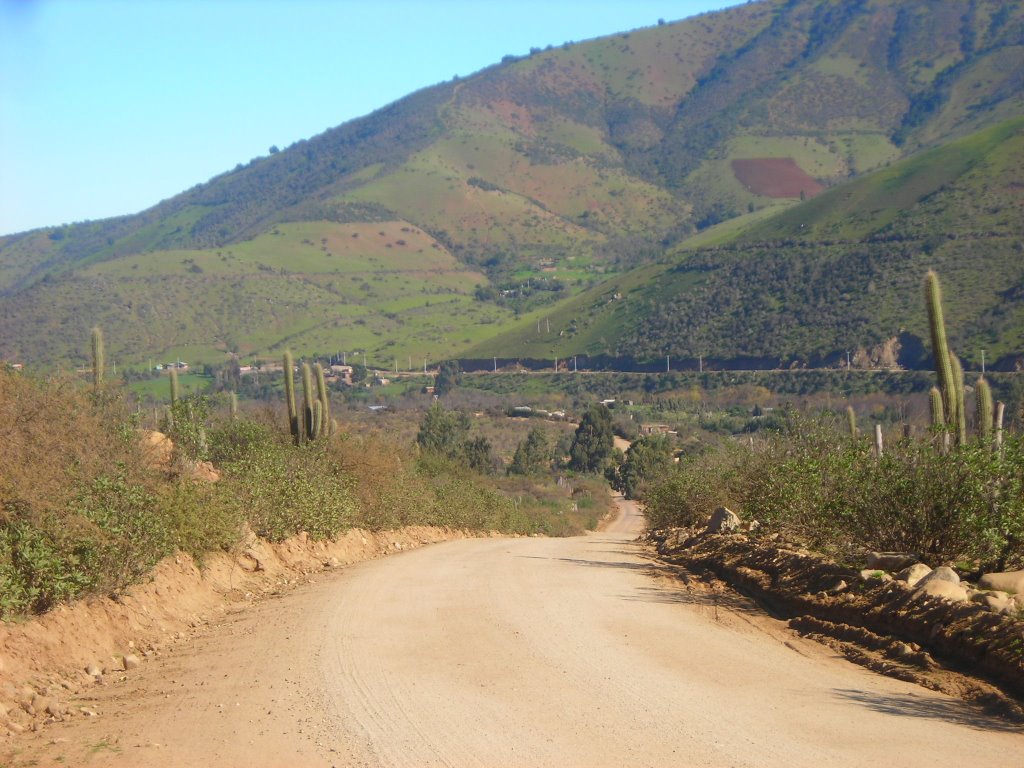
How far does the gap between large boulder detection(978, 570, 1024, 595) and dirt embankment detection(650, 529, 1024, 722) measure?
0.69 metres

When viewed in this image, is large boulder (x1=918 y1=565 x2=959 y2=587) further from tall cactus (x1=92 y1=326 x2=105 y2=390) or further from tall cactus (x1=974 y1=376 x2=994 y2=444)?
tall cactus (x1=92 y1=326 x2=105 y2=390)

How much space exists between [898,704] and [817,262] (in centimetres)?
8755

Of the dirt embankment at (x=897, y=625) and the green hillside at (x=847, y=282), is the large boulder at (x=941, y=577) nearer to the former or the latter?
the dirt embankment at (x=897, y=625)

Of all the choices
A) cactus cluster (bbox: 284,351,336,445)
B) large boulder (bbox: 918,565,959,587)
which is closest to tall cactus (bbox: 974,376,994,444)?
large boulder (bbox: 918,565,959,587)

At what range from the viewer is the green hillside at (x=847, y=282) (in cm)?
6975

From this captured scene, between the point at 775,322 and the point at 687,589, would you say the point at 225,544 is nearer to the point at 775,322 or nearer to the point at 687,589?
the point at 687,589

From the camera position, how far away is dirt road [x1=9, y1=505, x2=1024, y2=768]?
7508 millimetres

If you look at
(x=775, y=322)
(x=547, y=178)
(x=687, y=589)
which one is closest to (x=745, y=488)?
(x=687, y=589)

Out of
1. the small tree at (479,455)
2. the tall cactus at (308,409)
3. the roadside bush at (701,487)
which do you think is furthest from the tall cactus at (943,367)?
the small tree at (479,455)

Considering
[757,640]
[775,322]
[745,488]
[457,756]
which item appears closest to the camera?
[457,756]

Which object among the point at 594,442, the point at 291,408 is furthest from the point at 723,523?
the point at 594,442

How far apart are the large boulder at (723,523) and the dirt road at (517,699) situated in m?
6.63

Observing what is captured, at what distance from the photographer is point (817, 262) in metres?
92.4

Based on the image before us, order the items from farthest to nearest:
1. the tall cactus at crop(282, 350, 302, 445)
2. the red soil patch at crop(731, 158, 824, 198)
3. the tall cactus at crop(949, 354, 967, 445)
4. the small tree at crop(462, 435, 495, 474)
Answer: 1. the red soil patch at crop(731, 158, 824, 198)
2. the small tree at crop(462, 435, 495, 474)
3. the tall cactus at crop(282, 350, 302, 445)
4. the tall cactus at crop(949, 354, 967, 445)
